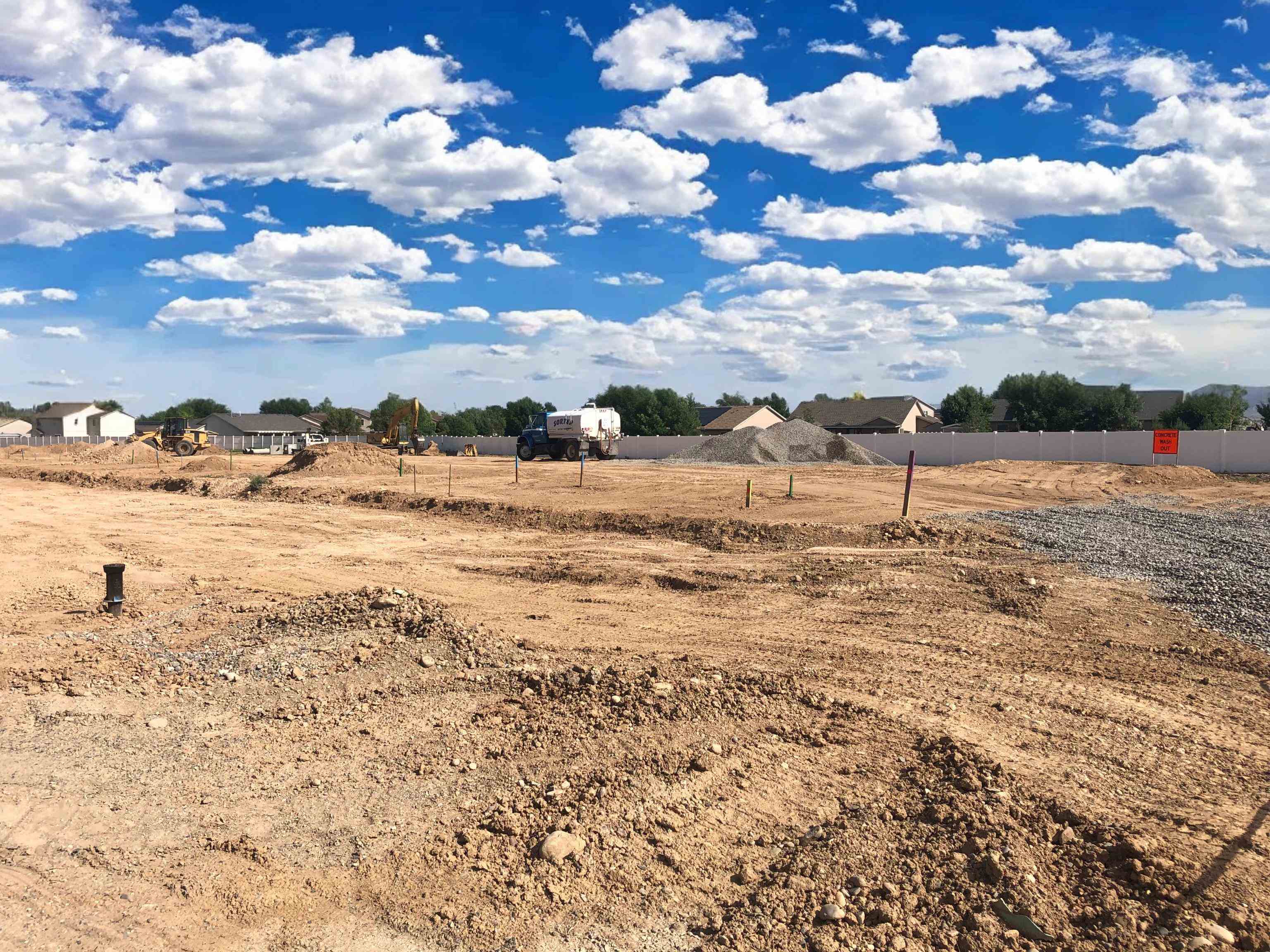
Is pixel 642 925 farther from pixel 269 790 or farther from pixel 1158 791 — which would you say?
pixel 1158 791

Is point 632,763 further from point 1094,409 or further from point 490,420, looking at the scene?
point 490,420

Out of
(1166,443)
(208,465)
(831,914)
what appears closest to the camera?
(831,914)

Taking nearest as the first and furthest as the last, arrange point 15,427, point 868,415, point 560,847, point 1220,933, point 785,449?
point 1220,933
point 560,847
point 785,449
point 868,415
point 15,427

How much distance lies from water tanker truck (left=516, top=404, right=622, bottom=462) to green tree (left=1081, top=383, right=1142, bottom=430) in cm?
4240

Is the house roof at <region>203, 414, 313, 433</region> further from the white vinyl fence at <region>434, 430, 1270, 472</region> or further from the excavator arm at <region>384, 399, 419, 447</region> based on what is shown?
the white vinyl fence at <region>434, 430, 1270, 472</region>

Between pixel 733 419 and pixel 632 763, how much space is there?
255ft

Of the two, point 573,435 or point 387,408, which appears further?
point 387,408

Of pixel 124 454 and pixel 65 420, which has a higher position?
pixel 65 420

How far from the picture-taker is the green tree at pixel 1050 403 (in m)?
71.5

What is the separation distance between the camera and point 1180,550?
1427 centimetres

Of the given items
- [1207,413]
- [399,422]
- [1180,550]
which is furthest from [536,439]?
[1207,413]

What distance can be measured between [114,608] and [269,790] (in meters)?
5.82

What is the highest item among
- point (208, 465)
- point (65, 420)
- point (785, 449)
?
point (65, 420)

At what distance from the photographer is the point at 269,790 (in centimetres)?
587
